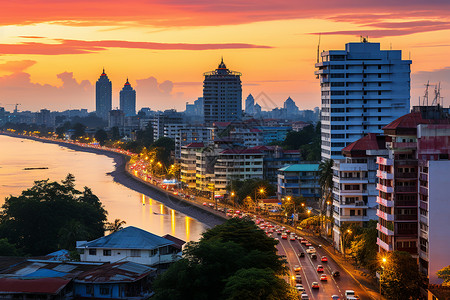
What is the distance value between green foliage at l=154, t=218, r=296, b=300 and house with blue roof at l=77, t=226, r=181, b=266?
2126 millimetres

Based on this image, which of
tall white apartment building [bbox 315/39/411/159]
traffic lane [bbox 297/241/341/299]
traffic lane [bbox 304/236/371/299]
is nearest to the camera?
traffic lane [bbox 297/241/341/299]

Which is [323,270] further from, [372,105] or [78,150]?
[78,150]

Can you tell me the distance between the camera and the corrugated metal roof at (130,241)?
2219cm

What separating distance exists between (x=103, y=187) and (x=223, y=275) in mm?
49586

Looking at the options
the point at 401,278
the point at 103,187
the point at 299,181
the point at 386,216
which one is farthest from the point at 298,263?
the point at 103,187

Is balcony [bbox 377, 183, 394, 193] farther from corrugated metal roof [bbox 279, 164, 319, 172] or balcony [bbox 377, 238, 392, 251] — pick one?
corrugated metal roof [bbox 279, 164, 319, 172]

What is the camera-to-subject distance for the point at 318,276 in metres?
26.3

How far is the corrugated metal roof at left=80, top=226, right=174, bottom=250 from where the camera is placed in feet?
72.8

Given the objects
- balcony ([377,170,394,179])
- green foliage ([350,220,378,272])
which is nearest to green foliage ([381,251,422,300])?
green foliage ([350,220,378,272])

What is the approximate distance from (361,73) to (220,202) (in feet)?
49.4

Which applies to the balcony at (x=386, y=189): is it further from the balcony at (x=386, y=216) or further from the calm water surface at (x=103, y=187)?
the calm water surface at (x=103, y=187)

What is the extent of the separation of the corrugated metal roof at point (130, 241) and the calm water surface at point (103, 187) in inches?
628

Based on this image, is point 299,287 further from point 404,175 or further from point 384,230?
point 404,175

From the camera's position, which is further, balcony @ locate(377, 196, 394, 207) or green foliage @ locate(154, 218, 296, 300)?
balcony @ locate(377, 196, 394, 207)
